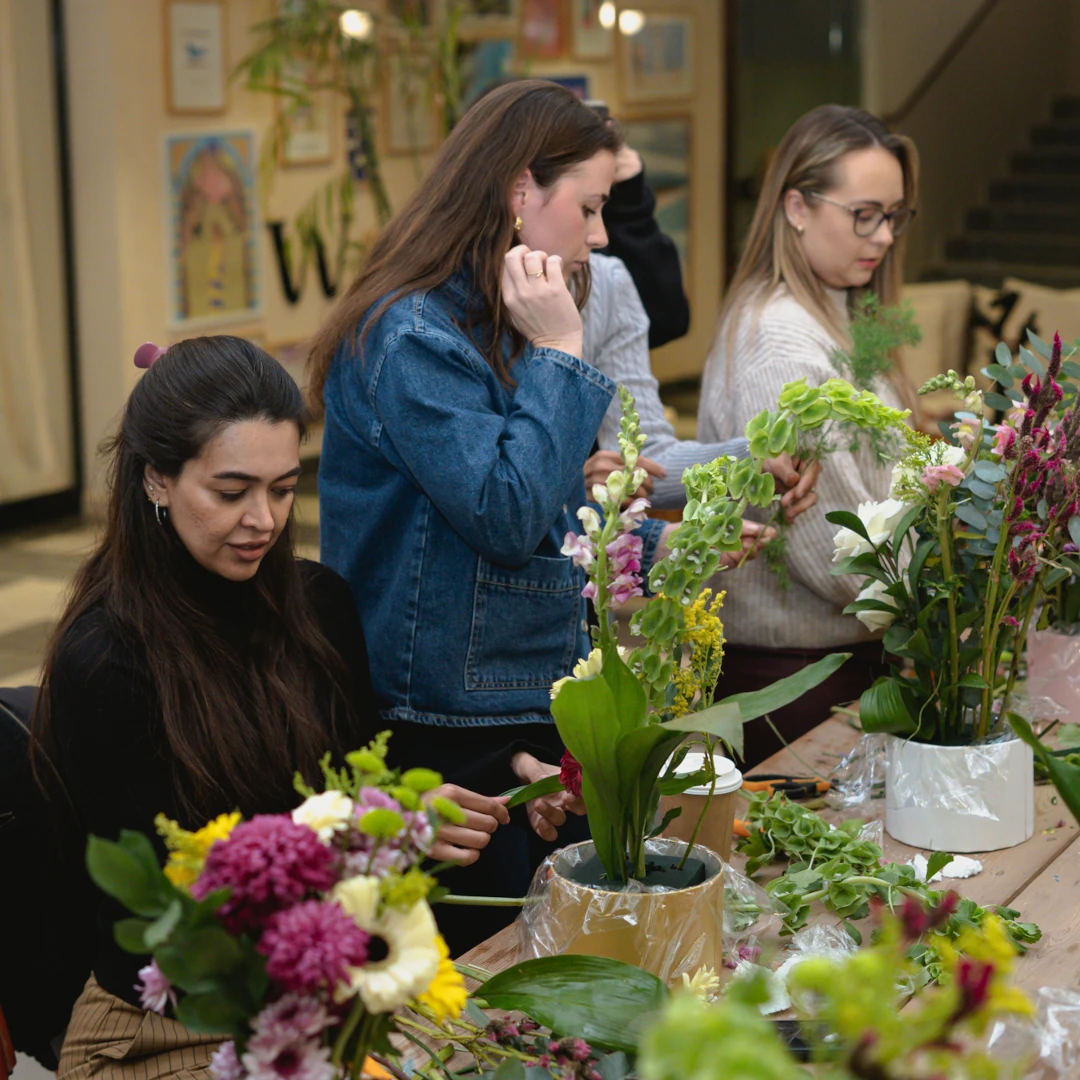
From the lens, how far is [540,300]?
1.65 metres

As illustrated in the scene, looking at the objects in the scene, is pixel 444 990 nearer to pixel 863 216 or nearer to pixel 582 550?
pixel 582 550

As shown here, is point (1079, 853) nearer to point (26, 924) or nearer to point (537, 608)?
point (537, 608)

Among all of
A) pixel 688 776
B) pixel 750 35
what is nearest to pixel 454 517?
pixel 688 776

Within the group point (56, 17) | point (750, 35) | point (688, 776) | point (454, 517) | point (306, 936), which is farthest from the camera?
point (750, 35)

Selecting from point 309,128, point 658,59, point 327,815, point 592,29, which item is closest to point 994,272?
point 658,59

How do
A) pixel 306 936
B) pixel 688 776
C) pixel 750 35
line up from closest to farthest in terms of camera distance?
1. pixel 306 936
2. pixel 688 776
3. pixel 750 35

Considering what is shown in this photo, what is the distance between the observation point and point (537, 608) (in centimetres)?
176

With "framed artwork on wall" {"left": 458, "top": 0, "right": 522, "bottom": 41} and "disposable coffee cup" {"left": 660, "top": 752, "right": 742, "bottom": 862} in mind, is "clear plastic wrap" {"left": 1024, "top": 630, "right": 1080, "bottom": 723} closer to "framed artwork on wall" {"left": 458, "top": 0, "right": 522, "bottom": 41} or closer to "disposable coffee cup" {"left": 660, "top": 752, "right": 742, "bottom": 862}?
"disposable coffee cup" {"left": 660, "top": 752, "right": 742, "bottom": 862}

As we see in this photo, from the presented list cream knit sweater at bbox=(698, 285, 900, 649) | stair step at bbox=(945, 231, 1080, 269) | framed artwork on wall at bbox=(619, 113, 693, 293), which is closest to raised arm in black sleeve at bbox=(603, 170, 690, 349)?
cream knit sweater at bbox=(698, 285, 900, 649)

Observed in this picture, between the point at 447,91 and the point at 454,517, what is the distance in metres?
4.76

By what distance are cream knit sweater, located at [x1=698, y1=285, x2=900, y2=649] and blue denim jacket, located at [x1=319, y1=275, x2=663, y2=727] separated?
451 millimetres

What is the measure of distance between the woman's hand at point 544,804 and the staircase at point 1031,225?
7921mm

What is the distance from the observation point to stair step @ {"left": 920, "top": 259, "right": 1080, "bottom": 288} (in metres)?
8.84

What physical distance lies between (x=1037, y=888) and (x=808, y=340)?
3.12 ft
